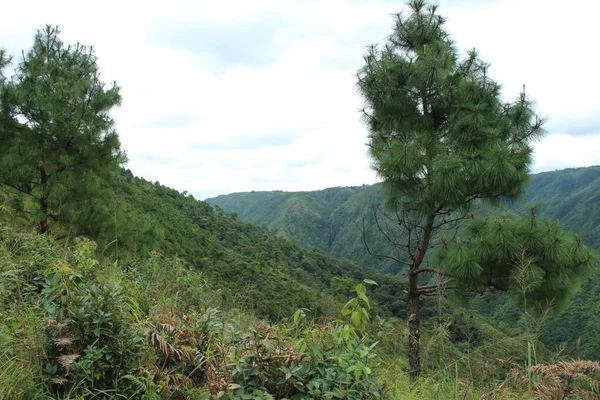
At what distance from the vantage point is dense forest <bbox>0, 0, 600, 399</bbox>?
1.55 metres

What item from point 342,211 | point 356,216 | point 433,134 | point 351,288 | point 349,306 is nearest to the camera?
point 349,306

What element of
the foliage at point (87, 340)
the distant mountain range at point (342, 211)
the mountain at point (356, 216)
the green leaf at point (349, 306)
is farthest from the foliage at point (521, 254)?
the distant mountain range at point (342, 211)

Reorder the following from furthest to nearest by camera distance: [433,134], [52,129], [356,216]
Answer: [356,216]
[52,129]
[433,134]

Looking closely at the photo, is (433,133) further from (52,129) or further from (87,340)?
(52,129)

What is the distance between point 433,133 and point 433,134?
26 millimetres

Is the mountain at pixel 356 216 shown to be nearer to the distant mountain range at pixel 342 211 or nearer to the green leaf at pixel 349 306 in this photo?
the distant mountain range at pixel 342 211

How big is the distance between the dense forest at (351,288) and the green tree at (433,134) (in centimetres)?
2

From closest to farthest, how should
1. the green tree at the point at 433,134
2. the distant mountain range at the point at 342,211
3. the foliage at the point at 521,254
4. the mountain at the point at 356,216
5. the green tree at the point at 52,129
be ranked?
the foliage at the point at 521,254, the green tree at the point at 433,134, the green tree at the point at 52,129, the mountain at the point at 356,216, the distant mountain range at the point at 342,211

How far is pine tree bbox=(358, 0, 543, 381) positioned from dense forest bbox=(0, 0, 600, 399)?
1.0 inches

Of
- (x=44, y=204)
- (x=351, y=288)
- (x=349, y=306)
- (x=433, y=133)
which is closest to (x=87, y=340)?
(x=349, y=306)

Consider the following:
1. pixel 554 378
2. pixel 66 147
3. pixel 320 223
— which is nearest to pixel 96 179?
pixel 66 147

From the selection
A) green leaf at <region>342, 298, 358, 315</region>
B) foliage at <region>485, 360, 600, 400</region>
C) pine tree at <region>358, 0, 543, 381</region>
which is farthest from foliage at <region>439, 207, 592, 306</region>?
green leaf at <region>342, 298, 358, 315</region>

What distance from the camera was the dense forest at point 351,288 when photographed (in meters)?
1.55

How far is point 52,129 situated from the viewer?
252 inches
